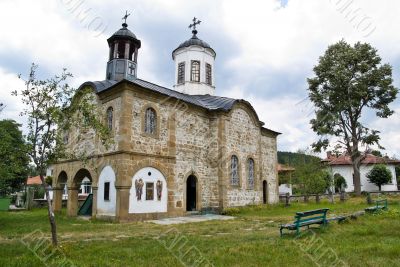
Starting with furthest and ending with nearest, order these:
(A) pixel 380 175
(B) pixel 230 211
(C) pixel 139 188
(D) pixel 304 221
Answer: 1. (A) pixel 380 175
2. (B) pixel 230 211
3. (C) pixel 139 188
4. (D) pixel 304 221

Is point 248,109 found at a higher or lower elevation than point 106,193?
higher

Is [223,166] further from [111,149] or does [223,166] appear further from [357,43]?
[357,43]

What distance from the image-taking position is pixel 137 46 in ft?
61.5

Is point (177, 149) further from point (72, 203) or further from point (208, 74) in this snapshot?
point (208, 74)

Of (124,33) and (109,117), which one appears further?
(124,33)

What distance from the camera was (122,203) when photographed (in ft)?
43.2

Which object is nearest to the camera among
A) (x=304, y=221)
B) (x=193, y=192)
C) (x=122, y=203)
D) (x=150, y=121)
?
(x=304, y=221)

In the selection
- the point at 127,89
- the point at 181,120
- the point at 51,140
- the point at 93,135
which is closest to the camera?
the point at 51,140

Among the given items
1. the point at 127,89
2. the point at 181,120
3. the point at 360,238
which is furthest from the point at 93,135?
the point at 360,238

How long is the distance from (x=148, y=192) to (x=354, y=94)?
20.0 meters

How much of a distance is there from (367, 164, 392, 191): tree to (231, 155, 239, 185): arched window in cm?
2491

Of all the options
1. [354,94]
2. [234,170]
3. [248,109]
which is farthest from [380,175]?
[234,170]

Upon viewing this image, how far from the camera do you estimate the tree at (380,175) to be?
3591cm

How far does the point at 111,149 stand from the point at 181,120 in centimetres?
408
